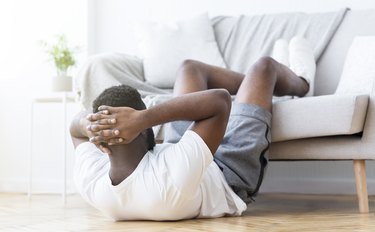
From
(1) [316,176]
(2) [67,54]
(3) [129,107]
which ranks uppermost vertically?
(3) [129,107]

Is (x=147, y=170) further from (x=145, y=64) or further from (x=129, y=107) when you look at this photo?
(x=145, y=64)

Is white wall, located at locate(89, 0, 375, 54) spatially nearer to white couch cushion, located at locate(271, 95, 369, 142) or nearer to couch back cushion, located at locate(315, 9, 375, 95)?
couch back cushion, located at locate(315, 9, 375, 95)

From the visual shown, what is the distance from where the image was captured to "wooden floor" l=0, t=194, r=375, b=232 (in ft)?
6.40

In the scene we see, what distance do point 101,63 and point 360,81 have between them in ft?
3.53

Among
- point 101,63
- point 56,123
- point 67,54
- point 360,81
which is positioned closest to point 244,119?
→ point 360,81

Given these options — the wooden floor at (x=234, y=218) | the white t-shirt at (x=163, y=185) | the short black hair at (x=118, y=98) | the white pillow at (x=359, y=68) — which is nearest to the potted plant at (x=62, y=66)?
the wooden floor at (x=234, y=218)

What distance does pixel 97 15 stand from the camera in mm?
3850

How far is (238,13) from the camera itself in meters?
3.55

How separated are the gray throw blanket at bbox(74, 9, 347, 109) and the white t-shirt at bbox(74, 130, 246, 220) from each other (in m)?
0.74

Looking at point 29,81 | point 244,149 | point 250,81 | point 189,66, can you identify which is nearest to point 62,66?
point 29,81

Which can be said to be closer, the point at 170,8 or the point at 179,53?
Answer: the point at 179,53

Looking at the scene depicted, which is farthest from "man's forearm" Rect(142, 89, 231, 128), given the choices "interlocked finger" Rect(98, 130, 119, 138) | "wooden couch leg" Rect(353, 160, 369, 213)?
"wooden couch leg" Rect(353, 160, 369, 213)

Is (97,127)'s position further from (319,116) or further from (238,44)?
(238,44)

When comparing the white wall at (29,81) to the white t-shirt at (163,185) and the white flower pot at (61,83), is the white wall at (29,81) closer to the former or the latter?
the white flower pot at (61,83)
